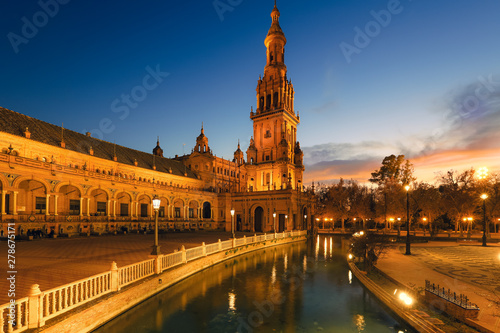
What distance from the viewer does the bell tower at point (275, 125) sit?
61906mm

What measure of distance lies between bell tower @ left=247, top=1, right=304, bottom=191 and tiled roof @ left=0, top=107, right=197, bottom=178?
61.3ft

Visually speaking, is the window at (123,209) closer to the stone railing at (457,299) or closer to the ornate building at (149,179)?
the ornate building at (149,179)

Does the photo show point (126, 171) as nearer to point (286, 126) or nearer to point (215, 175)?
point (215, 175)

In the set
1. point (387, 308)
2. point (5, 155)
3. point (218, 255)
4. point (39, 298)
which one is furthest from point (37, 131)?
point (387, 308)

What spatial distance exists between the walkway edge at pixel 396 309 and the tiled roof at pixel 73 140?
38.7 metres

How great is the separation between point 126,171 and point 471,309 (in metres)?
48.2

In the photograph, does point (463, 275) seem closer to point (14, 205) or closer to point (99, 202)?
point (14, 205)

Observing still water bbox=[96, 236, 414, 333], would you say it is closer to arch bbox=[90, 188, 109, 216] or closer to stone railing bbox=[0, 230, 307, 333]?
stone railing bbox=[0, 230, 307, 333]

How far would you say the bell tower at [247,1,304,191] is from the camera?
6191cm

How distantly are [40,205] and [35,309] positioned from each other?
30.9 m

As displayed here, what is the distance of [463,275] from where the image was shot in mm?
16203

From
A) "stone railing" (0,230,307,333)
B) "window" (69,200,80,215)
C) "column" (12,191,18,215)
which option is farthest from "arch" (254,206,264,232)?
"column" (12,191,18,215)

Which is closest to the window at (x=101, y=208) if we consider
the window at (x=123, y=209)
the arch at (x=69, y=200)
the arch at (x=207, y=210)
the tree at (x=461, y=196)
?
the arch at (x=69, y=200)

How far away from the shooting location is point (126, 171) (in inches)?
1885
